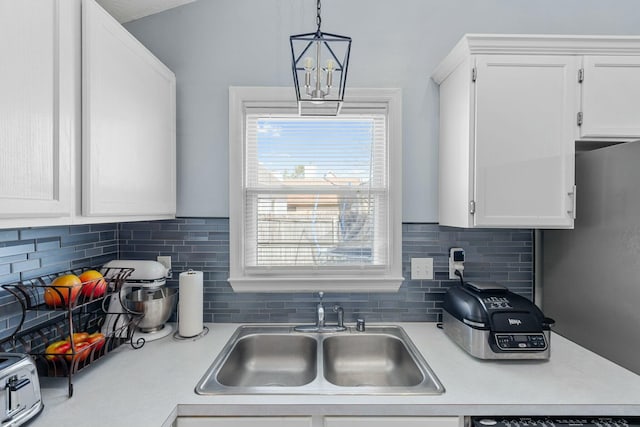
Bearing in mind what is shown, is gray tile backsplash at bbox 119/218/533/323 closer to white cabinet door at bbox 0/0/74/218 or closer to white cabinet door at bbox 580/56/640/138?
white cabinet door at bbox 580/56/640/138

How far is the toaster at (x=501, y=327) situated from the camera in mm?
1362

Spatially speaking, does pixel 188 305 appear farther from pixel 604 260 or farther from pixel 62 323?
pixel 604 260

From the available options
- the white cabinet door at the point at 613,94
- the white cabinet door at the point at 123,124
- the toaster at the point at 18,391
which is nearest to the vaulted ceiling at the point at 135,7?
the white cabinet door at the point at 123,124

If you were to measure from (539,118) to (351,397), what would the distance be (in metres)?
1.39

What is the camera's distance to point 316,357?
165 centimetres

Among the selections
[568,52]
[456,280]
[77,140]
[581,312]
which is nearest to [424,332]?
[456,280]

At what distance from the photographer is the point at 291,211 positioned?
6.14ft

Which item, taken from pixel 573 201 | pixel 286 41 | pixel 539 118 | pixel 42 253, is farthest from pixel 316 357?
pixel 286 41

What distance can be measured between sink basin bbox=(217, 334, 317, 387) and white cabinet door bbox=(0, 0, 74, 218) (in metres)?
1.04

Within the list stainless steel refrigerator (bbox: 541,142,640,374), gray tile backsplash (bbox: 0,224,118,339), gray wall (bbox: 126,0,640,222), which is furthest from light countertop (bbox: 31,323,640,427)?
gray wall (bbox: 126,0,640,222)

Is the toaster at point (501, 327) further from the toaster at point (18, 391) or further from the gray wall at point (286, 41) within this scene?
the toaster at point (18, 391)

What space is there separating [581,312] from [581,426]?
646mm

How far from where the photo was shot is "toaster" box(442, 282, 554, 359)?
4.47ft

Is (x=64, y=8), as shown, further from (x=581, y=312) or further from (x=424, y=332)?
(x=581, y=312)
